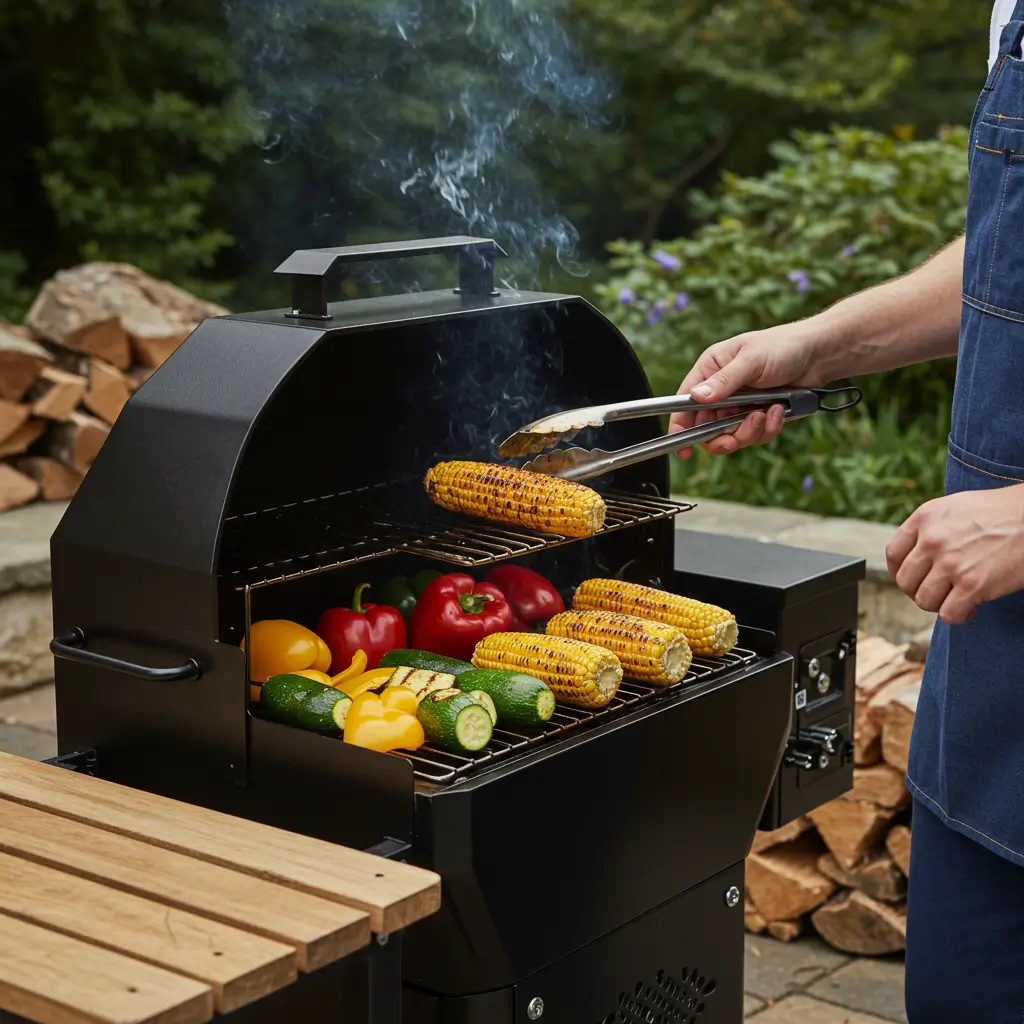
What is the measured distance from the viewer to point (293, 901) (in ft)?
5.35

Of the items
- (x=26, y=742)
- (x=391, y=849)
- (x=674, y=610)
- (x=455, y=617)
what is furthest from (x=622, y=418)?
(x=26, y=742)

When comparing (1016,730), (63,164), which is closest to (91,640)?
(1016,730)

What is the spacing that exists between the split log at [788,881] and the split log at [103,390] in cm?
317

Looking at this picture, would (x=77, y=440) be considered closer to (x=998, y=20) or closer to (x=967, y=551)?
(x=998, y=20)

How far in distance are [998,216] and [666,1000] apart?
127cm

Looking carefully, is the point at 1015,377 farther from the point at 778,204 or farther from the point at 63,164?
the point at 63,164

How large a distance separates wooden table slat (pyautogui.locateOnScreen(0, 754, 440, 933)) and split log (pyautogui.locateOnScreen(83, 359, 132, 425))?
3869 millimetres

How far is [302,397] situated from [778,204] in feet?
18.3

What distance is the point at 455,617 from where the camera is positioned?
2.41 meters

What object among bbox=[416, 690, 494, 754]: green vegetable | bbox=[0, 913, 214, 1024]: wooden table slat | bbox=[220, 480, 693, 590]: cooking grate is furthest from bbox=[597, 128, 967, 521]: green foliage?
bbox=[0, 913, 214, 1024]: wooden table slat

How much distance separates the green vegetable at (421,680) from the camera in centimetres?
211

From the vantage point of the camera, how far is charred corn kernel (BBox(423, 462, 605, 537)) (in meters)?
2.22

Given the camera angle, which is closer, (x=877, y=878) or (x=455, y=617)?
(x=455, y=617)

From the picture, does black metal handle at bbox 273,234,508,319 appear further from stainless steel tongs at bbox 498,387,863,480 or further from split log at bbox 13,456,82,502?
split log at bbox 13,456,82,502
